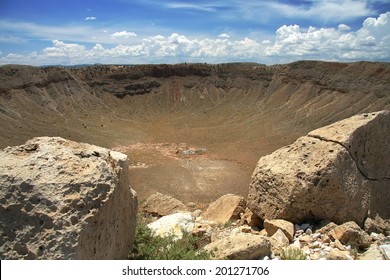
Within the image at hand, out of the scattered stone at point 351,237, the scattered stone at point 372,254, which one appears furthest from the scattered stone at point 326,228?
the scattered stone at point 372,254

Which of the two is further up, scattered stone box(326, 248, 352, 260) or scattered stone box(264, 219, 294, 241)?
scattered stone box(326, 248, 352, 260)

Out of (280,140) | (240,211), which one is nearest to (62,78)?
(280,140)

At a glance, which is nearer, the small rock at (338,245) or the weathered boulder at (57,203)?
the weathered boulder at (57,203)

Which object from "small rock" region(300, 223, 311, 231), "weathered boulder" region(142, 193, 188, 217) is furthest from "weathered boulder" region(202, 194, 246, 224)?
"small rock" region(300, 223, 311, 231)

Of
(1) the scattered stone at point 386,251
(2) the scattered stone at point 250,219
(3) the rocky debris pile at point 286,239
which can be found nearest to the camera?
(1) the scattered stone at point 386,251

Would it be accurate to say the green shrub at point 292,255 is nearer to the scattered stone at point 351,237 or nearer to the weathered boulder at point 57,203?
the scattered stone at point 351,237

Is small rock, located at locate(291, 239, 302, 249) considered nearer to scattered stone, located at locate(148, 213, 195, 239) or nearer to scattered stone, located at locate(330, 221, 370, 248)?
scattered stone, located at locate(330, 221, 370, 248)

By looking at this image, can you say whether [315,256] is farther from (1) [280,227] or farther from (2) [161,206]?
(2) [161,206]

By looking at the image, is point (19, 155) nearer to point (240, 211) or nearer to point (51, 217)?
point (51, 217)
